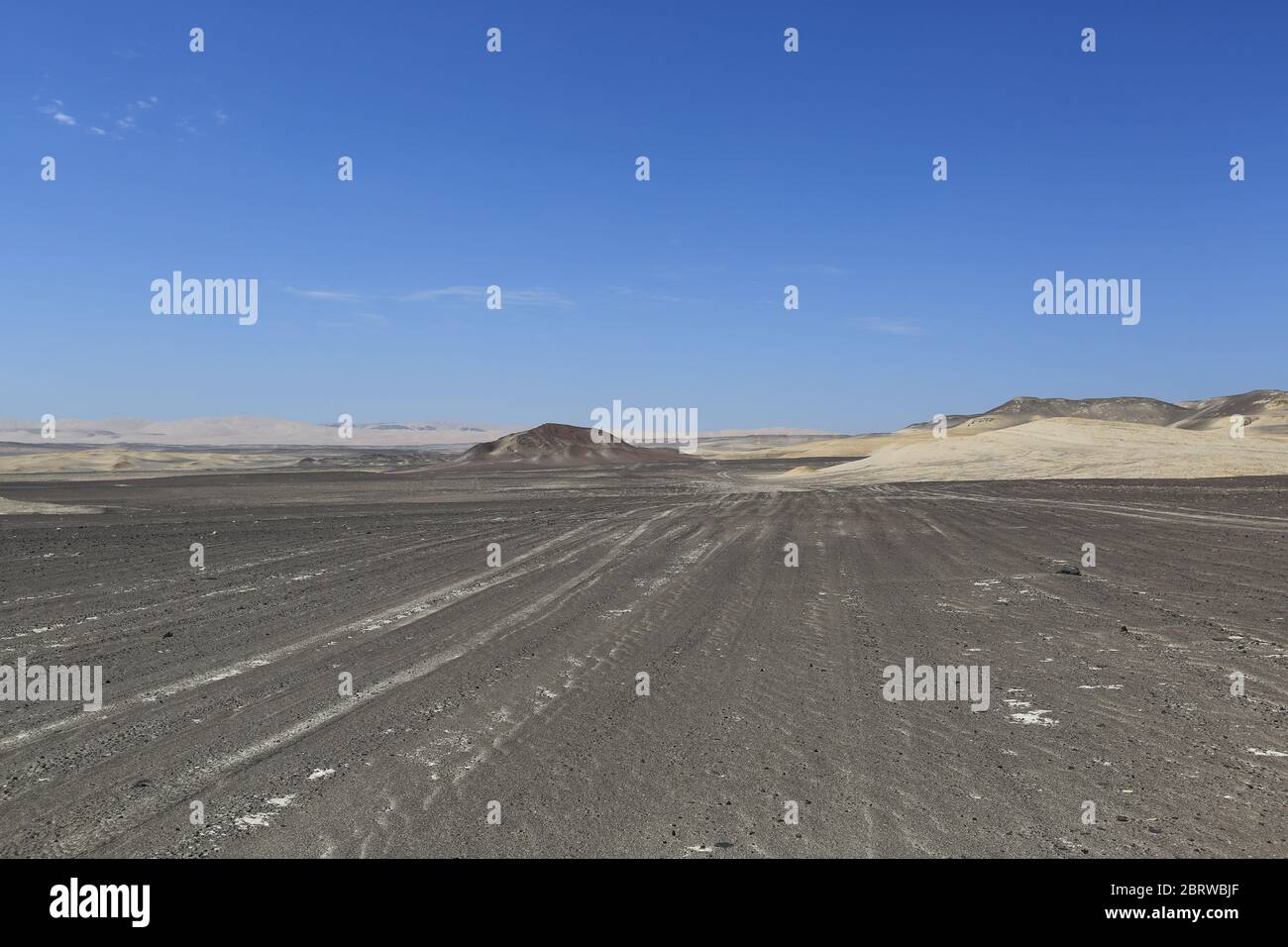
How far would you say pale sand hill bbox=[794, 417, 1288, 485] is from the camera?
4588 cm

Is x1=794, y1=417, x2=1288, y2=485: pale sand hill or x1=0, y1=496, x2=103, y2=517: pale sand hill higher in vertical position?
x1=794, y1=417, x2=1288, y2=485: pale sand hill

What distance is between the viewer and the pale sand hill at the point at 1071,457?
45875 millimetres

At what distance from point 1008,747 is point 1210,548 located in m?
13.5

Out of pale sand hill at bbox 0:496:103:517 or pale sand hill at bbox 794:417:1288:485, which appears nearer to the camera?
pale sand hill at bbox 0:496:103:517

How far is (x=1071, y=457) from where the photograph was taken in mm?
53844

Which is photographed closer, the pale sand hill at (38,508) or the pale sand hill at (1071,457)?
the pale sand hill at (38,508)

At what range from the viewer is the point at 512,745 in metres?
6.16

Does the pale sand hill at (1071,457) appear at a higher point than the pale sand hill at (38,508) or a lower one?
higher

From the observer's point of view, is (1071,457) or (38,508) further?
(1071,457)

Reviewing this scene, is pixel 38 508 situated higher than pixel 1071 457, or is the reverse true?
pixel 1071 457
